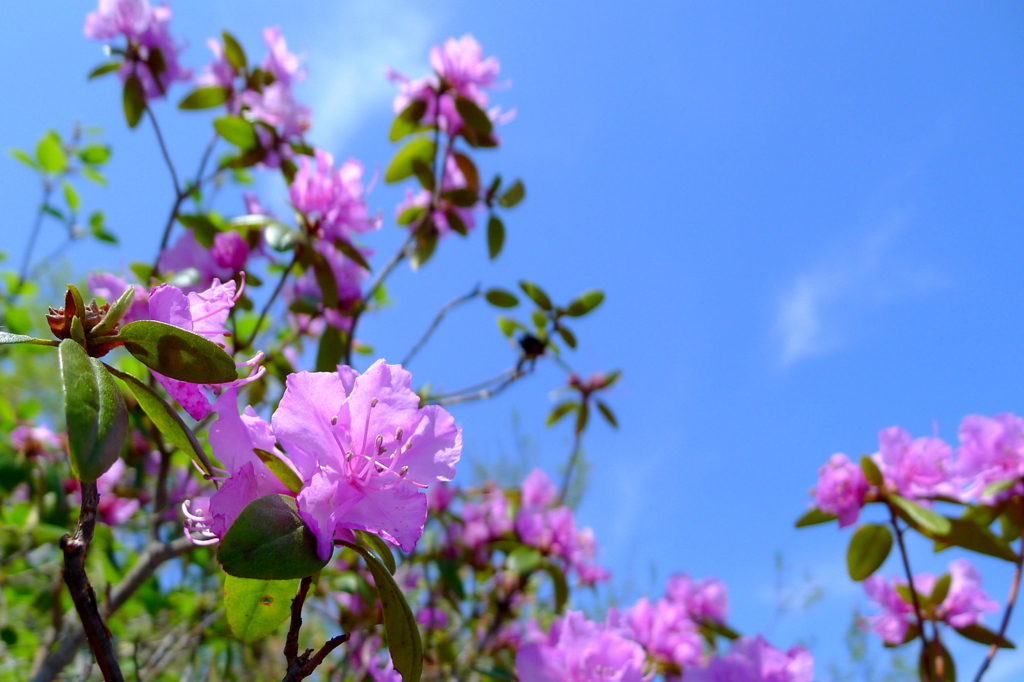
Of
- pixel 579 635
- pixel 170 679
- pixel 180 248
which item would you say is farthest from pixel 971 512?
pixel 170 679

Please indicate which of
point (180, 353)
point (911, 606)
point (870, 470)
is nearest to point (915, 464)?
point (870, 470)

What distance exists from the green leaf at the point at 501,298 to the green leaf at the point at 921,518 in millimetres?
1308

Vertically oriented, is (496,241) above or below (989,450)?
above

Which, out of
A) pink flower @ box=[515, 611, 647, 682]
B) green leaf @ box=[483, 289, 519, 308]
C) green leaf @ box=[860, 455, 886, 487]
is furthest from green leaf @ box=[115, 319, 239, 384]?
green leaf @ box=[483, 289, 519, 308]

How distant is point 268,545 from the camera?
579 mm

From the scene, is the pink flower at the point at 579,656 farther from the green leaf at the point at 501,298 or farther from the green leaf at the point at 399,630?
the green leaf at the point at 501,298

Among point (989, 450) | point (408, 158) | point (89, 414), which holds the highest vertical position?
point (408, 158)

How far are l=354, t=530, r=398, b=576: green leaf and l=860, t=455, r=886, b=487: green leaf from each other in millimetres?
1302

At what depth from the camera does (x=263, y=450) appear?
65 cm

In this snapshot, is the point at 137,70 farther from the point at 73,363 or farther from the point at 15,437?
the point at 73,363

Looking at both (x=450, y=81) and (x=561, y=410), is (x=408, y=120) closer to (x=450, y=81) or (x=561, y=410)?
(x=450, y=81)

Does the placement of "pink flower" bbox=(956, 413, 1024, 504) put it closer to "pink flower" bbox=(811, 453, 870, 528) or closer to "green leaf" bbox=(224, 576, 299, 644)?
"pink flower" bbox=(811, 453, 870, 528)

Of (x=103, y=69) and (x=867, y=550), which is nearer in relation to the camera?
(x=867, y=550)

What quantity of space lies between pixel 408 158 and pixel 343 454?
1790 millimetres
